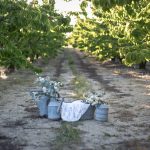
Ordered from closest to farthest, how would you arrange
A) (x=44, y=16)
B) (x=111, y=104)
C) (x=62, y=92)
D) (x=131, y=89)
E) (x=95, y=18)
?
(x=44, y=16), (x=111, y=104), (x=62, y=92), (x=131, y=89), (x=95, y=18)

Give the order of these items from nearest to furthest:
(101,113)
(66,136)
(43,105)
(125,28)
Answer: (66,136) < (101,113) < (43,105) < (125,28)

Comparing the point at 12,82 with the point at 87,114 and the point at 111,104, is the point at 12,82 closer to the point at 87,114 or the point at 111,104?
the point at 111,104

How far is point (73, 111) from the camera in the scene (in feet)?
44.1

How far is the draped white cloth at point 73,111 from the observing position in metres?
13.4

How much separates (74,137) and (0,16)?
161 inches

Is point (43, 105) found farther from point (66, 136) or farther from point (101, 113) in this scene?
point (66, 136)

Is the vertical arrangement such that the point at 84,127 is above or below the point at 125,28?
below

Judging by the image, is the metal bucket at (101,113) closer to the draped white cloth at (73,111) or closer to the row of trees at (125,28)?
the draped white cloth at (73,111)

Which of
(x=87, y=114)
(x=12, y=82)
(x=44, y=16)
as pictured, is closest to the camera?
(x=44, y=16)

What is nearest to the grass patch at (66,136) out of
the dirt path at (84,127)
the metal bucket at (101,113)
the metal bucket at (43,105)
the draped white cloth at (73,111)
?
the dirt path at (84,127)

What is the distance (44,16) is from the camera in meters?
11.7

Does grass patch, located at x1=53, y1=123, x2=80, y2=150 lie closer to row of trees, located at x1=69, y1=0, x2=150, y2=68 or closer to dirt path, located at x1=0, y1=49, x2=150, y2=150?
dirt path, located at x1=0, y1=49, x2=150, y2=150

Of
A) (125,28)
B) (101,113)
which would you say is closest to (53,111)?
(101,113)

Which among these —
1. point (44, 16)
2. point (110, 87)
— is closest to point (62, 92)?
point (110, 87)
